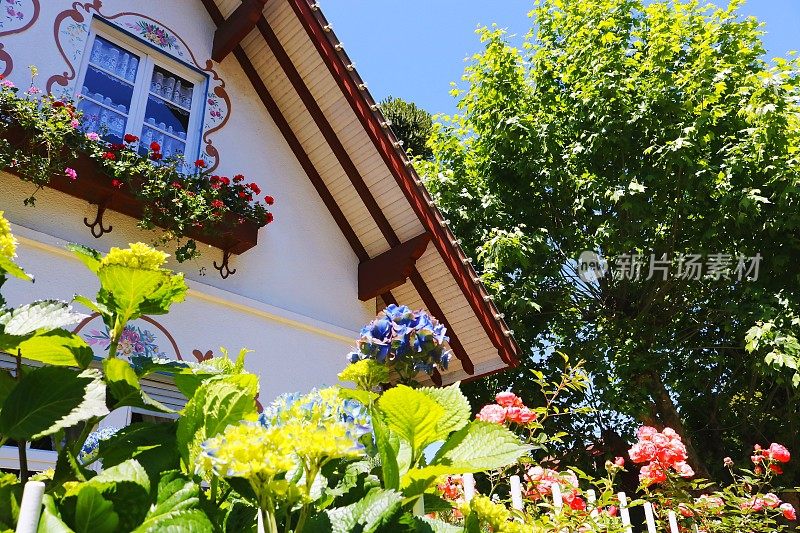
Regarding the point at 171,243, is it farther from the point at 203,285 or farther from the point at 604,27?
the point at 604,27

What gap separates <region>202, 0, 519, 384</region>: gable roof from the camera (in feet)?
15.6

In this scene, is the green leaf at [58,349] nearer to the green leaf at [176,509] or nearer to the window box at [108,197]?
the green leaf at [176,509]

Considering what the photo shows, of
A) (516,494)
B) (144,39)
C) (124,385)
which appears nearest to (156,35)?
(144,39)

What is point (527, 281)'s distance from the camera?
838cm

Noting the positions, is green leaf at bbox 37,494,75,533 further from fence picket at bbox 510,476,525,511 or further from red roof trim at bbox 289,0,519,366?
red roof trim at bbox 289,0,519,366

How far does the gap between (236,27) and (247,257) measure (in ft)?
5.99

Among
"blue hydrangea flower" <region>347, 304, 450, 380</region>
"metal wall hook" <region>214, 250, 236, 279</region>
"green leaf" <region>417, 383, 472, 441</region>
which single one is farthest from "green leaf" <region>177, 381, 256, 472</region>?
"metal wall hook" <region>214, 250, 236, 279</region>

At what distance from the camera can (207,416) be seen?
0.75 meters

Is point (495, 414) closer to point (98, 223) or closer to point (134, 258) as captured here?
point (134, 258)

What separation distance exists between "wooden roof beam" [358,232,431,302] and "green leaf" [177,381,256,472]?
13.3 feet

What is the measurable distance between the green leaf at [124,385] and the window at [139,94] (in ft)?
12.0

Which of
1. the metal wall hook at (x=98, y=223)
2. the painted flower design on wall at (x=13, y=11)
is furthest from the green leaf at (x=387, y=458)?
the painted flower design on wall at (x=13, y=11)

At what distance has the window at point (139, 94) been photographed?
165 inches

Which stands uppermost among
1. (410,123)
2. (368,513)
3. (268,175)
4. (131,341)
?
(410,123)
